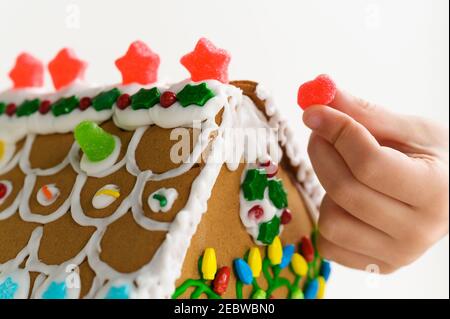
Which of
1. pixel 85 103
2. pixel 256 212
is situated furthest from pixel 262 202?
pixel 85 103

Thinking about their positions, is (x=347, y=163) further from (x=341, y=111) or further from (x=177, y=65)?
(x=177, y=65)

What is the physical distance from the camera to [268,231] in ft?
3.14

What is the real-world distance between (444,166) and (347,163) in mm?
225

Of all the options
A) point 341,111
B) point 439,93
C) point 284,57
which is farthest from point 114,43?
point 439,93

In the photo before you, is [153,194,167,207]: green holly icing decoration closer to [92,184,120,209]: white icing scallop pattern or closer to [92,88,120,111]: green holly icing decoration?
[92,184,120,209]: white icing scallop pattern

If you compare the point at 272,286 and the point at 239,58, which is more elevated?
the point at 239,58

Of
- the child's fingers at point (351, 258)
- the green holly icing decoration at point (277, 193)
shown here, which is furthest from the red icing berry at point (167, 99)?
the child's fingers at point (351, 258)

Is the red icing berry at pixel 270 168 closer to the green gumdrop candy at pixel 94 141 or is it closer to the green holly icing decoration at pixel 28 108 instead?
the green gumdrop candy at pixel 94 141

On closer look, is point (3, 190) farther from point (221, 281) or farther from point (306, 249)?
point (306, 249)

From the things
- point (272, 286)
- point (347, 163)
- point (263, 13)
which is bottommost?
point (272, 286)

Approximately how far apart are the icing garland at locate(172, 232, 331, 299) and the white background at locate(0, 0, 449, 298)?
75 centimetres

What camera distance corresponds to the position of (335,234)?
1030mm

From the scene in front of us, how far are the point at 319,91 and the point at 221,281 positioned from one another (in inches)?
13.9
